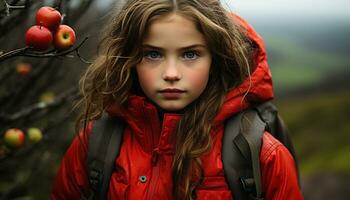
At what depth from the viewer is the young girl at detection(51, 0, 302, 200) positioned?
8.64 ft

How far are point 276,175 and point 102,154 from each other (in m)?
0.89

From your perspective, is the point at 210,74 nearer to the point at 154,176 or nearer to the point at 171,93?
the point at 171,93

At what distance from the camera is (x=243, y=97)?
279 centimetres

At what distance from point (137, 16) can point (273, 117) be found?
935 mm

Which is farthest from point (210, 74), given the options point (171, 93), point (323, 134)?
point (323, 134)

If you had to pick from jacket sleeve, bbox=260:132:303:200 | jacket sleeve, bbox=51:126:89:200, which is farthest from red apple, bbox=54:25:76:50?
jacket sleeve, bbox=260:132:303:200

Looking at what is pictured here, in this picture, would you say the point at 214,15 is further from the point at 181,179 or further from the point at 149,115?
the point at 181,179

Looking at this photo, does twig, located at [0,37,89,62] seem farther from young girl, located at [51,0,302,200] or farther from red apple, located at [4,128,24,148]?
red apple, located at [4,128,24,148]

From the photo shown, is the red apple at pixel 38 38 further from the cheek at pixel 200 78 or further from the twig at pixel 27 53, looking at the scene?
the cheek at pixel 200 78

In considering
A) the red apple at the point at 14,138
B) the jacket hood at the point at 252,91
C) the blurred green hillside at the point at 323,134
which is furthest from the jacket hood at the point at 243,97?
the blurred green hillside at the point at 323,134

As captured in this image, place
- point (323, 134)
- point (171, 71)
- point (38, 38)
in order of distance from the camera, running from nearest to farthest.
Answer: point (38, 38), point (171, 71), point (323, 134)

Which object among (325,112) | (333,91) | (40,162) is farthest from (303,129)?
(40,162)

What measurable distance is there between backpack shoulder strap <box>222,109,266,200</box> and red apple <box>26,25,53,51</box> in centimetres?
104

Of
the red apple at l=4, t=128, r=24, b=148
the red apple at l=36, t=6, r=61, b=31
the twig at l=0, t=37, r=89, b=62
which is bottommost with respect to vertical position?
the red apple at l=4, t=128, r=24, b=148
